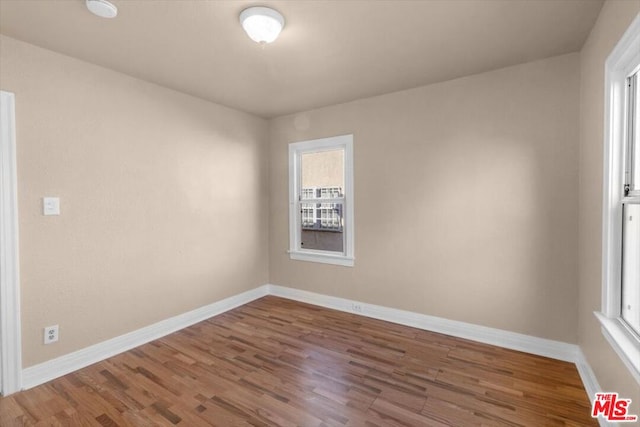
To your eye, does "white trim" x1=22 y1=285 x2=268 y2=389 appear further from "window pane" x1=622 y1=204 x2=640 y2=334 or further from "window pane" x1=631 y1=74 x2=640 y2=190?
"window pane" x1=631 y1=74 x2=640 y2=190

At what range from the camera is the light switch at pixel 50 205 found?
7.56ft

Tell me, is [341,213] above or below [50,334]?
above

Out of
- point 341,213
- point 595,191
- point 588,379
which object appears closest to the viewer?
point 595,191

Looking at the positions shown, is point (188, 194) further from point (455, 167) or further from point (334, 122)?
point (455, 167)

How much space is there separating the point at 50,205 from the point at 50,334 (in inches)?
39.9

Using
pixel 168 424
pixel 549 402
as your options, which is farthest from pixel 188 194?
pixel 549 402

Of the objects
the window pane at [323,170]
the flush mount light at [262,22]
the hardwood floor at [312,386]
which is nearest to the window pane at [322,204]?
the window pane at [323,170]

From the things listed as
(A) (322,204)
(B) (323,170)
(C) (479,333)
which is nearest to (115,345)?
(A) (322,204)

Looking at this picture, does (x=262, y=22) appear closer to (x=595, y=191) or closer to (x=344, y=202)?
(x=344, y=202)

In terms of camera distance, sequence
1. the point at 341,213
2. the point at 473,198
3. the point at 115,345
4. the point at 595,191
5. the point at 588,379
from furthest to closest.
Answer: the point at 341,213
the point at 473,198
the point at 115,345
the point at 588,379
the point at 595,191

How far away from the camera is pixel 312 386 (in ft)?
7.27

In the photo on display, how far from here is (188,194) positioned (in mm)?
3363

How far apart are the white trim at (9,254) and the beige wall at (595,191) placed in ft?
12.3

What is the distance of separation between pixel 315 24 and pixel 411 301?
2.76 m
